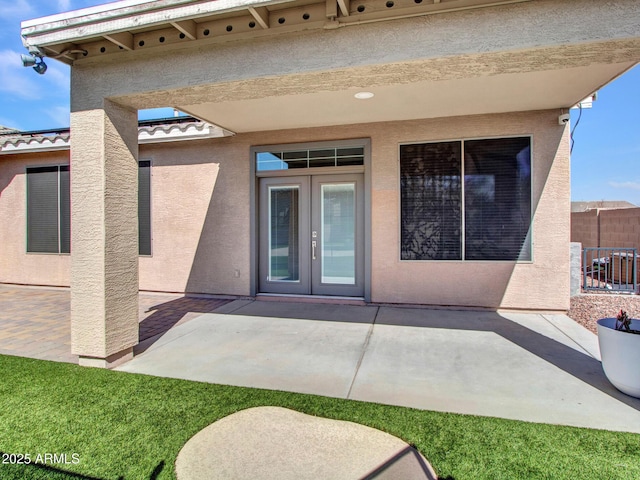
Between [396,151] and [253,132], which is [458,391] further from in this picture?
[253,132]

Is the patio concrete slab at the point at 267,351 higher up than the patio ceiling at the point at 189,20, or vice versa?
the patio ceiling at the point at 189,20

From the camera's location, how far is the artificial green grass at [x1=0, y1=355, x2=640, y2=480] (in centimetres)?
238

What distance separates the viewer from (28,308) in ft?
23.2

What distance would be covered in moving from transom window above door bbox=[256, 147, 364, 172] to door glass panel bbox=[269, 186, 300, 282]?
1.62 ft

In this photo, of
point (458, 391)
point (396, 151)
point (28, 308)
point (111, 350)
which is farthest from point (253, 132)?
point (458, 391)

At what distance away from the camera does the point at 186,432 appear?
281cm

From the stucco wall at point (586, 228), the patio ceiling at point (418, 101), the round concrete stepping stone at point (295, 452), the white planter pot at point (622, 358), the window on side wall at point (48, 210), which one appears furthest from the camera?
the stucco wall at point (586, 228)

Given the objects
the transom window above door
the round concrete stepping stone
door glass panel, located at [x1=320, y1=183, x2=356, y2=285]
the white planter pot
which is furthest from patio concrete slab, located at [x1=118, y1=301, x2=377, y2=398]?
the transom window above door

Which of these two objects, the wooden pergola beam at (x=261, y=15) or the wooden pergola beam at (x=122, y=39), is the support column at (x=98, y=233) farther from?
the wooden pergola beam at (x=261, y=15)

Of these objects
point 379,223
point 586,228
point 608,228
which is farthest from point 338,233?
point 586,228

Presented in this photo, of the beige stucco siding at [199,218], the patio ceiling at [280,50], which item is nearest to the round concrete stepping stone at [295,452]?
the patio ceiling at [280,50]

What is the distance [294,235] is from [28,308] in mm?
5472

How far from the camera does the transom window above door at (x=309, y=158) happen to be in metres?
7.24

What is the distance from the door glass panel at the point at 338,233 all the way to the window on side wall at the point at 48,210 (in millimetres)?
6673
